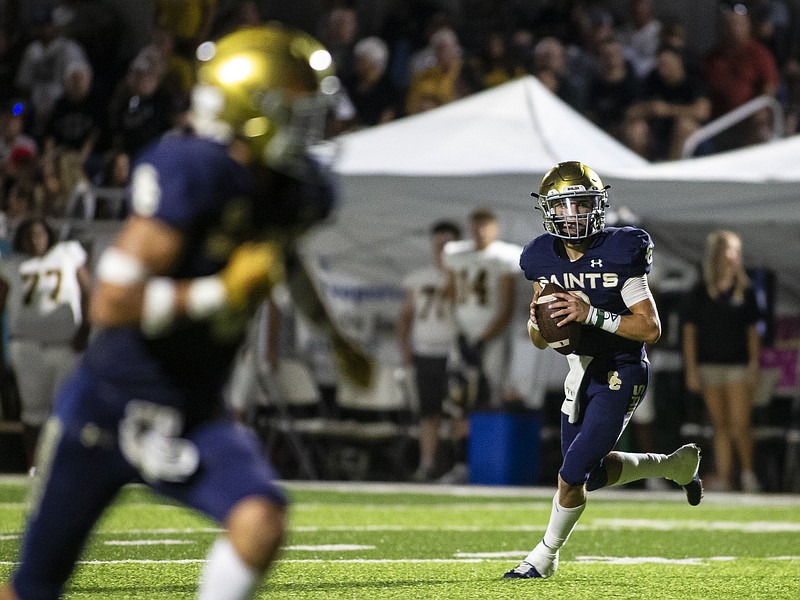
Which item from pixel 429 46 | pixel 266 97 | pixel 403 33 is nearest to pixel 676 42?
pixel 429 46

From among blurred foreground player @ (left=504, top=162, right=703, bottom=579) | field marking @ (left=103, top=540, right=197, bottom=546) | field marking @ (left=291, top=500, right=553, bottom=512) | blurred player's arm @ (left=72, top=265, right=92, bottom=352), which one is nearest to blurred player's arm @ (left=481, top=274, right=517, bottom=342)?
field marking @ (left=291, top=500, right=553, bottom=512)

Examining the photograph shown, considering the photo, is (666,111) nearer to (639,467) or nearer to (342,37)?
(342,37)

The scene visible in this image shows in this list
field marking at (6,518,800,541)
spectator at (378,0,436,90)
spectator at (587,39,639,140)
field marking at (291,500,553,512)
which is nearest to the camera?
field marking at (6,518,800,541)

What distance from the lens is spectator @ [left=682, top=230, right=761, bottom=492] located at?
10703 millimetres

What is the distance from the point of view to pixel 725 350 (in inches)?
422

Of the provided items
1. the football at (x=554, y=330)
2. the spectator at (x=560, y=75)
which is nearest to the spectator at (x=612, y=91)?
the spectator at (x=560, y=75)

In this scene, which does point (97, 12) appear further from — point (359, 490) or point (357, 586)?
point (357, 586)

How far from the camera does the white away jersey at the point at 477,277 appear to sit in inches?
427

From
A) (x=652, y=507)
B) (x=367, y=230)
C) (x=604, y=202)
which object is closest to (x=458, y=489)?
(x=652, y=507)

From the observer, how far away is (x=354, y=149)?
11.6 meters

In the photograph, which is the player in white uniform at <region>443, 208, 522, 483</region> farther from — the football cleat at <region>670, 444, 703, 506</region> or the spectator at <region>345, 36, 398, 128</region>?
the football cleat at <region>670, 444, 703, 506</region>

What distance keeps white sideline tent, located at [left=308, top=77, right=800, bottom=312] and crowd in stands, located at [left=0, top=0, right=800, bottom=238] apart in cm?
102

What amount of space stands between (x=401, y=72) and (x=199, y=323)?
36.5ft

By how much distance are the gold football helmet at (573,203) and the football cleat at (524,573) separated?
1251 mm
